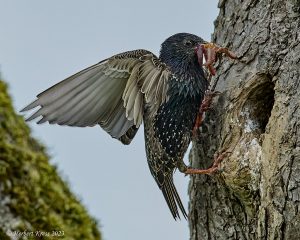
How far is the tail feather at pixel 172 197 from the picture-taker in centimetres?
474

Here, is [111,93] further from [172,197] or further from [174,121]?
[172,197]

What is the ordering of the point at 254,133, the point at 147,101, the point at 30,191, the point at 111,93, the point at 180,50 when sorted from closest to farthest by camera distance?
1. the point at 30,191
2. the point at 254,133
3. the point at 147,101
4. the point at 111,93
5. the point at 180,50

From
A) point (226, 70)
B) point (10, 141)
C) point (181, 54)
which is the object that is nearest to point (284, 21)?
point (226, 70)

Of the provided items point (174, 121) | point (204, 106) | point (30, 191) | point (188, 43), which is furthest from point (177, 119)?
point (30, 191)

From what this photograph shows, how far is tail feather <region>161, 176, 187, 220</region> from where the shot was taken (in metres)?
4.74

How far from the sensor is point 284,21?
14.2ft

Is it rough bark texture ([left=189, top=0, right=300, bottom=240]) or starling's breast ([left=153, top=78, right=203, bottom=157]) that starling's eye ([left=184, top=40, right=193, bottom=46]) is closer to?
rough bark texture ([left=189, top=0, right=300, bottom=240])

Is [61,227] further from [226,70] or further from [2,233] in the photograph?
[226,70]

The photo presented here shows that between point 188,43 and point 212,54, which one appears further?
point 188,43

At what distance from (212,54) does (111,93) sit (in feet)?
2.59

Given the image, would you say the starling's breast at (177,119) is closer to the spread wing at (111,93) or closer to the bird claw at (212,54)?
the spread wing at (111,93)

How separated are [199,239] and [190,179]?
0.47 m

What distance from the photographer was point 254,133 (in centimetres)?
426

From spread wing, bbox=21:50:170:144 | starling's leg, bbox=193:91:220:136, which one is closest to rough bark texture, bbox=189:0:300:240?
starling's leg, bbox=193:91:220:136
